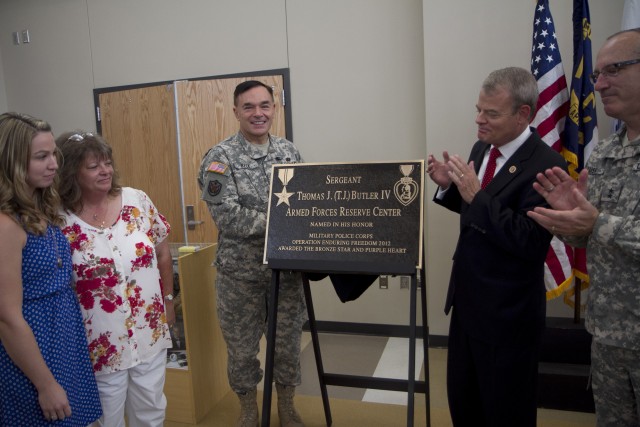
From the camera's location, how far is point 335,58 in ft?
12.0

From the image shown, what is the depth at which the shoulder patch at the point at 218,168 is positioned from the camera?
2.17 metres

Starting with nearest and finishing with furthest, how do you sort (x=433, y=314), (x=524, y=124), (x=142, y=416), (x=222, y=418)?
(x=524, y=124) → (x=142, y=416) → (x=222, y=418) → (x=433, y=314)

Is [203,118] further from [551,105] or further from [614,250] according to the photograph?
[614,250]

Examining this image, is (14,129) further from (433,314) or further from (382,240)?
(433,314)

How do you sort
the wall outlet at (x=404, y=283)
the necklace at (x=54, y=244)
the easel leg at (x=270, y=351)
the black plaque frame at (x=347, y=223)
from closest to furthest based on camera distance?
the necklace at (x=54, y=244) → the black plaque frame at (x=347, y=223) → the easel leg at (x=270, y=351) → the wall outlet at (x=404, y=283)

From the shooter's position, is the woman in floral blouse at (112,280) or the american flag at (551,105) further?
the american flag at (551,105)

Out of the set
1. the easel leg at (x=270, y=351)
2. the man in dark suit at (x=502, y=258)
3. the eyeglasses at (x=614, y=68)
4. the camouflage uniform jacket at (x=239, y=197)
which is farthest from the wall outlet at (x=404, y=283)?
the eyeglasses at (x=614, y=68)

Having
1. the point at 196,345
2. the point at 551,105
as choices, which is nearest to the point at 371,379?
the point at 196,345

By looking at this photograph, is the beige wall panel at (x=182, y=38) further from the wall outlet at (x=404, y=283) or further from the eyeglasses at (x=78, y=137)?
the eyeglasses at (x=78, y=137)

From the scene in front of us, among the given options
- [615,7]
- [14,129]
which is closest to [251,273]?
[14,129]

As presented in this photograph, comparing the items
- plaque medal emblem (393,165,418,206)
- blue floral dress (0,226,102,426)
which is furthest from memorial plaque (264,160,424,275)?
blue floral dress (0,226,102,426)

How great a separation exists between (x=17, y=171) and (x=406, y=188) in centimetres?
127

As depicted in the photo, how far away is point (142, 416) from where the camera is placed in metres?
1.85

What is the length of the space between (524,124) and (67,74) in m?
4.24
